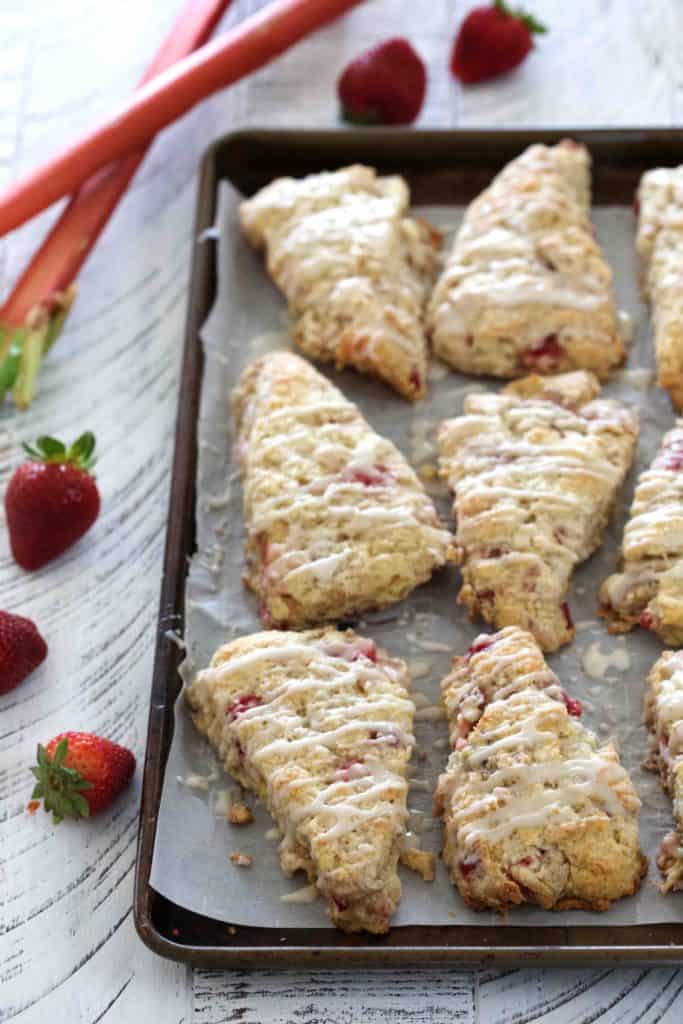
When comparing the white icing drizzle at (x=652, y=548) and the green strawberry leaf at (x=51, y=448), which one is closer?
the white icing drizzle at (x=652, y=548)

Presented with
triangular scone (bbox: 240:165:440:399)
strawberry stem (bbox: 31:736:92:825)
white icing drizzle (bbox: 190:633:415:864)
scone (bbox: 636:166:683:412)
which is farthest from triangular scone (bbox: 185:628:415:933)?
scone (bbox: 636:166:683:412)

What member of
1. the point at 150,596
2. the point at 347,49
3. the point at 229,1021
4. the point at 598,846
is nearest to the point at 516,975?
the point at 598,846

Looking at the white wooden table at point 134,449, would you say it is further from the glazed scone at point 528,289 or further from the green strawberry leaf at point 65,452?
the glazed scone at point 528,289

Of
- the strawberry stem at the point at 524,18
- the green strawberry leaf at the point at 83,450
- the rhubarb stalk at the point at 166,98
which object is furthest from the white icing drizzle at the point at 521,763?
the strawberry stem at the point at 524,18

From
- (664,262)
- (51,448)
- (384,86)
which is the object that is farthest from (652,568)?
(384,86)

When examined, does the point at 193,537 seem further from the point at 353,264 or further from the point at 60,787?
the point at 353,264
